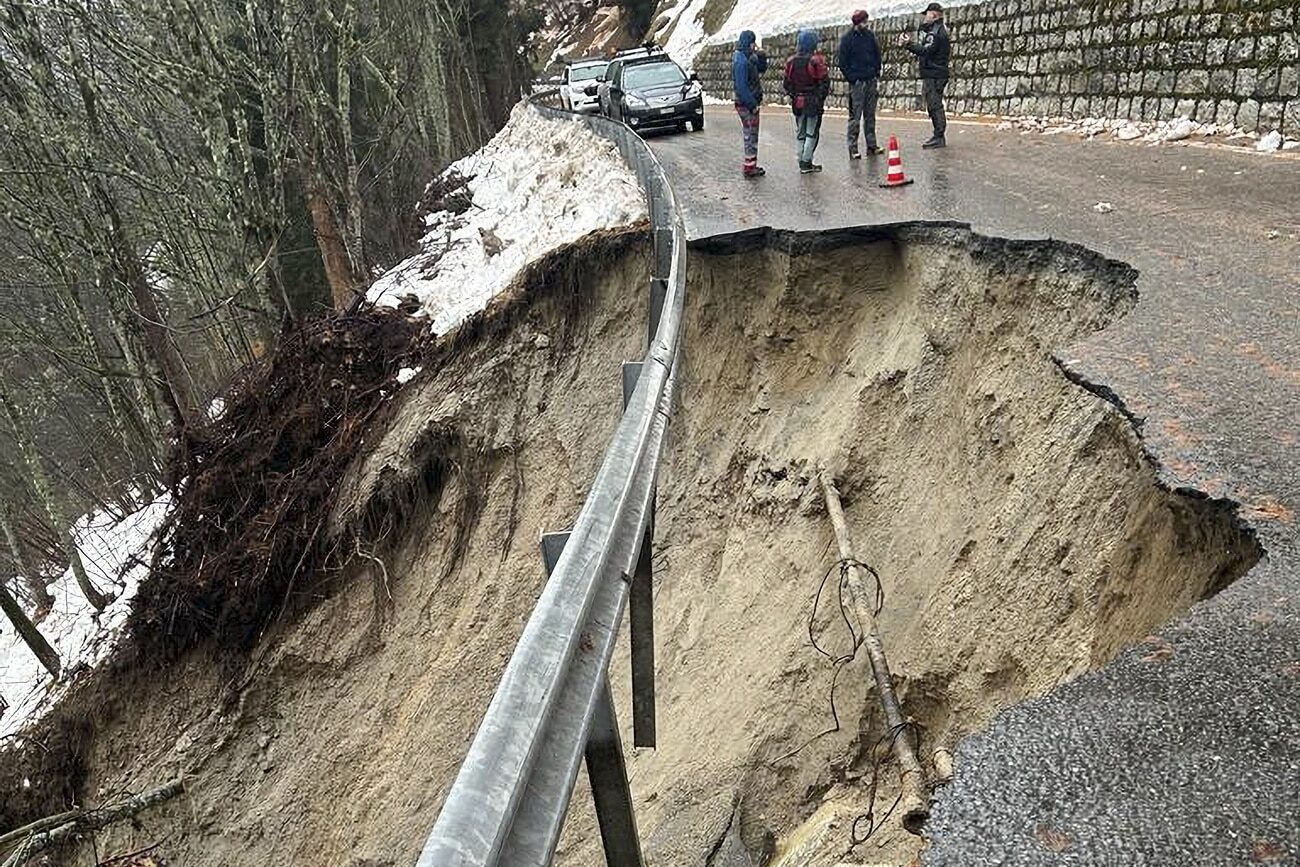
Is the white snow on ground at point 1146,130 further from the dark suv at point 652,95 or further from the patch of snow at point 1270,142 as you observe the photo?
the dark suv at point 652,95

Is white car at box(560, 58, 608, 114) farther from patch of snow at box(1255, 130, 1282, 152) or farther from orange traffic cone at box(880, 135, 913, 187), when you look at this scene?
patch of snow at box(1255, 130, 1282, 152)

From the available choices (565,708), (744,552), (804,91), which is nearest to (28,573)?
(744,552)

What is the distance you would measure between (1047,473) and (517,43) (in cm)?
3787

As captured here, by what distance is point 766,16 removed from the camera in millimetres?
29578

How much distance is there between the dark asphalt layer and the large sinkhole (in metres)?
0.24

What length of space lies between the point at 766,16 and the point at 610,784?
31.5m

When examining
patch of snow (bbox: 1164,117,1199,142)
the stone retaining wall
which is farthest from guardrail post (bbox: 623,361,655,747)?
patch of snow (bbox: 1164,117,1199,142)

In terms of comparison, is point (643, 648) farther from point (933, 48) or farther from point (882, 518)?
point (933, 48)

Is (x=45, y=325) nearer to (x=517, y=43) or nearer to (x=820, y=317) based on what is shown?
(x=820, y=317)

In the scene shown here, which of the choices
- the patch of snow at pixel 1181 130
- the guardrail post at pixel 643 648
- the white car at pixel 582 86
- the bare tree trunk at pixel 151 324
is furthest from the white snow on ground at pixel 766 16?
the guardrail post at pixel 643 648

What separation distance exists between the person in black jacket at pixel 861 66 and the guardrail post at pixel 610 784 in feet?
35.5

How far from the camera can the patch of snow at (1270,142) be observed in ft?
29.0

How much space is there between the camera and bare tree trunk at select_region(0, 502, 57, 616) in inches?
648

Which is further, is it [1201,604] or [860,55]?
[860,55]
